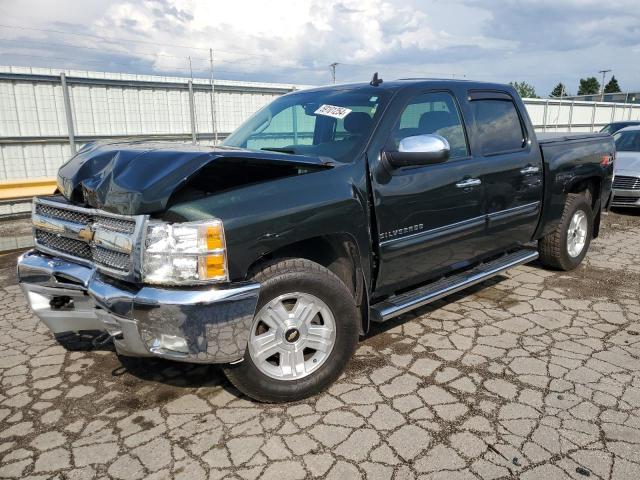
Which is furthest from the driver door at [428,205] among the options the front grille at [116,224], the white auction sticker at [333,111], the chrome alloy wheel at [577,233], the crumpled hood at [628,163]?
the crumpled hood at [628,163]

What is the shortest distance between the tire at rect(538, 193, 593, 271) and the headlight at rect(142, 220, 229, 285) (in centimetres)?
409

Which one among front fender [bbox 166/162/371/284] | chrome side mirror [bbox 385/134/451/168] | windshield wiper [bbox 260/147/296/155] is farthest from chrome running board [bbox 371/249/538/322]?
windshield wiper [bbox 260/147/296/155]

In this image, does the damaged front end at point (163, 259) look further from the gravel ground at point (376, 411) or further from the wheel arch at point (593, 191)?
the wheel arch at point (593, 191)

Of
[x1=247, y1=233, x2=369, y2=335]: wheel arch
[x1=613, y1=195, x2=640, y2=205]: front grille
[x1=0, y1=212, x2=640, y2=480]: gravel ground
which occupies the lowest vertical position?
[x1=0, y1=212, x2=640, y2=480]: gravel ground

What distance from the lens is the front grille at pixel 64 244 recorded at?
9.77ft

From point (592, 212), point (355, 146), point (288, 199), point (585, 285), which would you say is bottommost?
point (585, 285)

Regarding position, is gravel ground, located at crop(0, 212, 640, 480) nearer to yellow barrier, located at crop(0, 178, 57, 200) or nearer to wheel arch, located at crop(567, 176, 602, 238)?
wheel arch, located at crop(567, 176, 602, 238)

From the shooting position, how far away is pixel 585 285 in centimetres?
511

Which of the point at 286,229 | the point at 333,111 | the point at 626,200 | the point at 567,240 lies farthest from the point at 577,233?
the point at 286,229

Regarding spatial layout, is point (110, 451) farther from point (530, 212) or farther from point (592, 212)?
point (592, 212)

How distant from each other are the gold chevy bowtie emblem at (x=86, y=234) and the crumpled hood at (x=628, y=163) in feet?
28.2

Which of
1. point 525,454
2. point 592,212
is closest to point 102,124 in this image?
point 592,212

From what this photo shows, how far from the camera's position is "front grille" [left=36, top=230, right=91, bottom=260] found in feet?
9.77

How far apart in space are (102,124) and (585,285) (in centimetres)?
890
